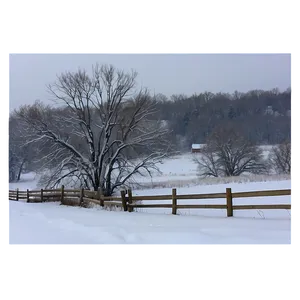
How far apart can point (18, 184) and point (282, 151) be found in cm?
261

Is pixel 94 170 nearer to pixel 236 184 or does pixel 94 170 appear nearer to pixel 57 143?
pixel 57 143

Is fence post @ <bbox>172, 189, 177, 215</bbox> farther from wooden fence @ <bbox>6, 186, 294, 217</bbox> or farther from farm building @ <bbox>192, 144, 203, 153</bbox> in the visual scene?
farm building @ <bbox>192, 144, 203, 153</bbox>

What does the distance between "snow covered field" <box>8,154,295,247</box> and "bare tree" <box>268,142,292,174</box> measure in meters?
0.10

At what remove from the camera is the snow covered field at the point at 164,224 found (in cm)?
272

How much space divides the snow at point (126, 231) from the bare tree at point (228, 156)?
22.8 inches

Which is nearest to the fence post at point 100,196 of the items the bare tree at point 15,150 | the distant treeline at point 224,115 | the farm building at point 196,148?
the bare tree at point 15,150

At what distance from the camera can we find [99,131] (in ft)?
13.7

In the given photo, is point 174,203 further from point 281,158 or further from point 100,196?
point 281,158

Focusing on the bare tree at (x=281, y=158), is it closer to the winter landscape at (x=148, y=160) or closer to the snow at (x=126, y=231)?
the winter landscape at (x=148, y=160)

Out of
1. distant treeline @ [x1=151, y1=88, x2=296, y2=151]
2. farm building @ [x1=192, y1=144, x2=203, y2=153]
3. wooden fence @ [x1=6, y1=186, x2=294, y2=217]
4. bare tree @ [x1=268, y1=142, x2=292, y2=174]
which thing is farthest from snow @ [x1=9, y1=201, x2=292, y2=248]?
distant treeline @ [x1=151, y1=88, x2=296, y2=151]

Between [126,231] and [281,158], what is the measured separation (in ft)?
5.60

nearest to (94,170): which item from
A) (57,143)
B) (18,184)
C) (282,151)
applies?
(57,143)

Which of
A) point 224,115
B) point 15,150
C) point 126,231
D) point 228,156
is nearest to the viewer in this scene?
point 126,231

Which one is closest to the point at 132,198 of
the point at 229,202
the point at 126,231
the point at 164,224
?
the point at 164,224
